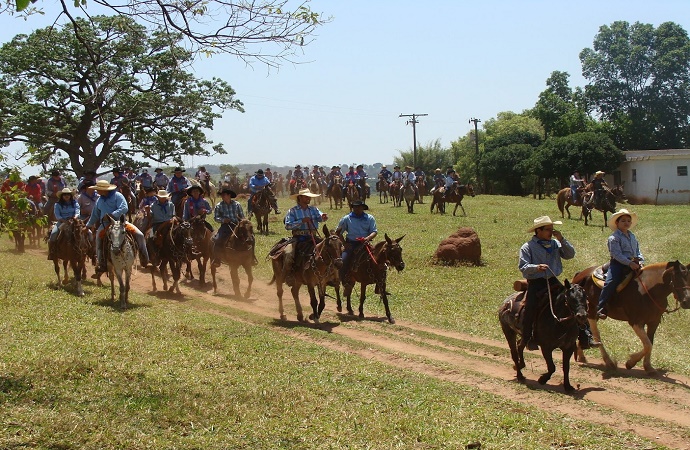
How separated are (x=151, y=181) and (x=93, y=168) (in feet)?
23.6

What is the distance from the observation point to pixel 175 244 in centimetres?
2058

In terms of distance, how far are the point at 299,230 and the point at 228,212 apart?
448 cm

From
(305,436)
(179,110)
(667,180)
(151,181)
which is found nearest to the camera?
(305,436)

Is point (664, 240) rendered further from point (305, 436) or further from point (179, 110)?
point (305, 436)

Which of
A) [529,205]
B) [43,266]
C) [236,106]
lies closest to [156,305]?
[43,266]

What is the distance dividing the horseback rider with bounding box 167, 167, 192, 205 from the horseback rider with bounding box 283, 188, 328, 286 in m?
10.7

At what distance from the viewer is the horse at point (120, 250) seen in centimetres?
1736

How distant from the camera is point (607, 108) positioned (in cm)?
8431

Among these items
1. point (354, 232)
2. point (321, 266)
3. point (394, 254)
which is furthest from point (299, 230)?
point (394, 254)

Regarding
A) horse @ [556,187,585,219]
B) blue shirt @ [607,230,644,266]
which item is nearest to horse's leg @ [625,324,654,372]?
blue shirt @ [607,230,644,266]

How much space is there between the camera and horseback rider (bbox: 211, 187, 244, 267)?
67.3 ft

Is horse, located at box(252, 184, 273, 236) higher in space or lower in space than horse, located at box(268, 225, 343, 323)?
higher

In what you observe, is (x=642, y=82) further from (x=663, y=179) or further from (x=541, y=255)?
(x=541, y=255)

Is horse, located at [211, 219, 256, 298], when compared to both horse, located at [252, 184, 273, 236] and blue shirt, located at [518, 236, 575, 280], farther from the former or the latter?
horse, located at [252, 184, 273, 236]
